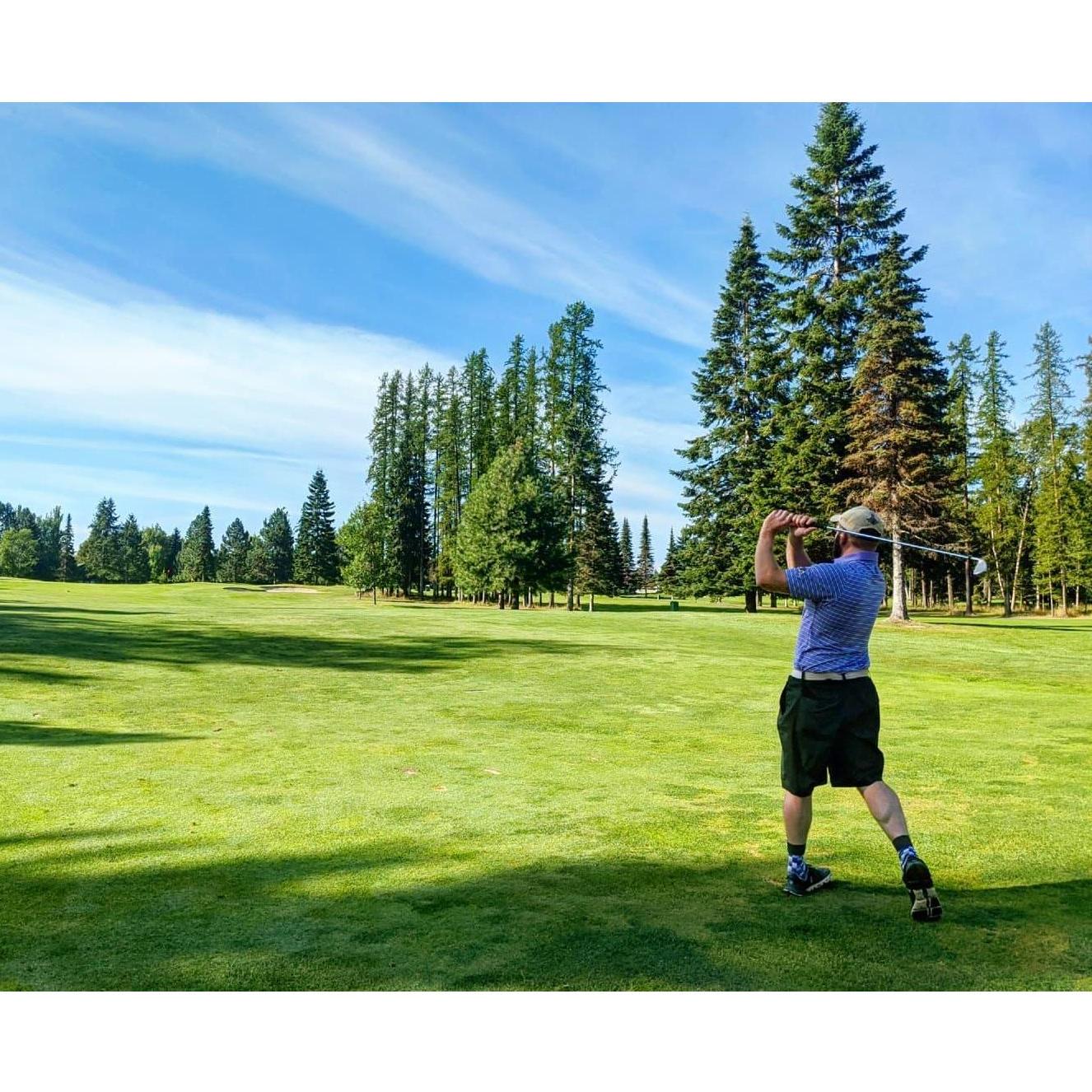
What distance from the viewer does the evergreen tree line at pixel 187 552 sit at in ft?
318

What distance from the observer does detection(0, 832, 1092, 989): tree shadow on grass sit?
3.51 m

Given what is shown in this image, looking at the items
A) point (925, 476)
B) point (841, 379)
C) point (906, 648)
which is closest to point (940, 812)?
point (906, 648)

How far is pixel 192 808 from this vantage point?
6.41 meters

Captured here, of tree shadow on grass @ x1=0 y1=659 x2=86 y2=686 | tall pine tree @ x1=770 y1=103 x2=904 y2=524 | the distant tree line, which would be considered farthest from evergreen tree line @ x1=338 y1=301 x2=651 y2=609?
tree shadow on grass @ x1=0 y1=659 x2=86 y2=686

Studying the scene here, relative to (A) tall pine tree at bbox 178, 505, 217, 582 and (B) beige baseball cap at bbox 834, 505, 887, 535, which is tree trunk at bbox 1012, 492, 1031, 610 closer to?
(B) beige baseball cap at bbox 834, 505, 887, 535

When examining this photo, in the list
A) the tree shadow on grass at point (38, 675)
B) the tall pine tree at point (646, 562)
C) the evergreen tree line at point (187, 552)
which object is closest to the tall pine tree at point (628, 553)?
the tall pine tree at point (646, 562)

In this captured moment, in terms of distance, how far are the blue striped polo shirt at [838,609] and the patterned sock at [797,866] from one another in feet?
3.46

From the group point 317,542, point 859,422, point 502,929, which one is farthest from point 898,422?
point 317,542

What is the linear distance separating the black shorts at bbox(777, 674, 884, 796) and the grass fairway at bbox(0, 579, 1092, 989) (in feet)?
2.10

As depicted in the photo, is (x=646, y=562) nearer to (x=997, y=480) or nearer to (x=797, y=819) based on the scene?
(x=997, y=480)
